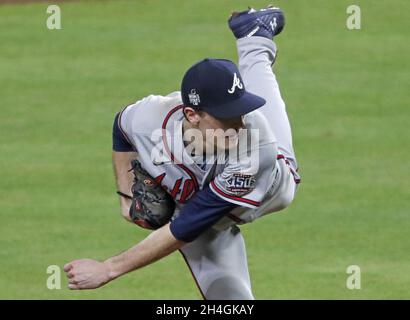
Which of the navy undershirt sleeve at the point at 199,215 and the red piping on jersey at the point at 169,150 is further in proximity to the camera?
the red piping on jersey at the point at 169,150

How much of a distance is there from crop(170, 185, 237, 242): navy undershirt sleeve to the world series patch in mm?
78

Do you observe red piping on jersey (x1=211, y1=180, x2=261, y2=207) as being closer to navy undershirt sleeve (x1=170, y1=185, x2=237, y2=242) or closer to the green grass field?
navy undershirt sleeve (x1=170, y1=185, x2=237, y2=242)

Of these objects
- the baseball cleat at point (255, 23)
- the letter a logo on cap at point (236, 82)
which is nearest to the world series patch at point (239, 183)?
the letter a logo on cap at point (236, 82)

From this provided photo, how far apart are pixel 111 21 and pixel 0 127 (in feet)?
9.80

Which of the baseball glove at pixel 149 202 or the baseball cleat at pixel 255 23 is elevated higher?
the baseball cleat at pixel 255 23

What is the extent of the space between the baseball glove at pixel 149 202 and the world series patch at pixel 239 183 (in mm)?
721

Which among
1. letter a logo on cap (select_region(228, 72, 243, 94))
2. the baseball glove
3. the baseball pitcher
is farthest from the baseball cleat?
letter a logo on cap (select_region(228, 72, 243, 94))

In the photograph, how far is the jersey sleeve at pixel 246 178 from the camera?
6586 millimetres

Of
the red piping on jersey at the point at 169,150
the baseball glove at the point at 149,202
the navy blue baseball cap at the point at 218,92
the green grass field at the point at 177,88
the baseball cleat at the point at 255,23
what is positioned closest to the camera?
the navy blue baseball cap at the point at 218,92

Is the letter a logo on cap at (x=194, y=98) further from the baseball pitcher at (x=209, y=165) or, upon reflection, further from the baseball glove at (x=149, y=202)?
the baseball glove at (x=149, y=202)

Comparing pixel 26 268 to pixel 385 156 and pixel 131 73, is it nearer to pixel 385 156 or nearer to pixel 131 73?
pixel 385 156

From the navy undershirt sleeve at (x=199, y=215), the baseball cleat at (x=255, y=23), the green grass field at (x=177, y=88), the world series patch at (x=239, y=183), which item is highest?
the baseball cleat at (x=255, y=23)

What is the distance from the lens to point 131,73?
45.8 ft

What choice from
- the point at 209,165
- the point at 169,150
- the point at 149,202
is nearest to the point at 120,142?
the point at 149,202
